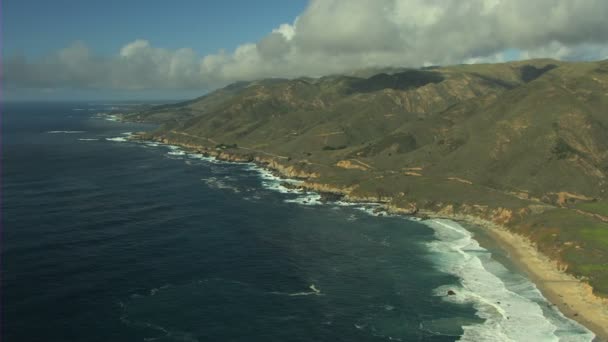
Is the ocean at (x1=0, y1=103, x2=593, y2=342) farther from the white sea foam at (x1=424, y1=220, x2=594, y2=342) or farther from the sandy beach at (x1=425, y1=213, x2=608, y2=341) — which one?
the sandy beach at (x1=425, y1=213, x2=608, y2=341)

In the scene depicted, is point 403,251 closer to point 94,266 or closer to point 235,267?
point 235,267

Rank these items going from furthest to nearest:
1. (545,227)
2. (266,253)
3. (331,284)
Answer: (545,227)
(266,253)
(331,284)

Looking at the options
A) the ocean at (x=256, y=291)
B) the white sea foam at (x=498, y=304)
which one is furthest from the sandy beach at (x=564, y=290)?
the ocean at (x=256, y=291)

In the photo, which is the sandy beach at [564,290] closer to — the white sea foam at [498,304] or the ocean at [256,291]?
the white sea foam at [498,304]

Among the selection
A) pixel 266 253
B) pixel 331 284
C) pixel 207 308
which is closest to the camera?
pixel 207 308

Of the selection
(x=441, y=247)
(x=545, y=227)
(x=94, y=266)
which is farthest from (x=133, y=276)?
(x=545, y=227)

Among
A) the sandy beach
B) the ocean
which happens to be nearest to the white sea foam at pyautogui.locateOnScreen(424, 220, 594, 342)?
the ocean

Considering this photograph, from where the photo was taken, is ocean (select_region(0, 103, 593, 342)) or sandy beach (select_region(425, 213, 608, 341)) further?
sandy beach (select_region(425, 213, 608, 341))
